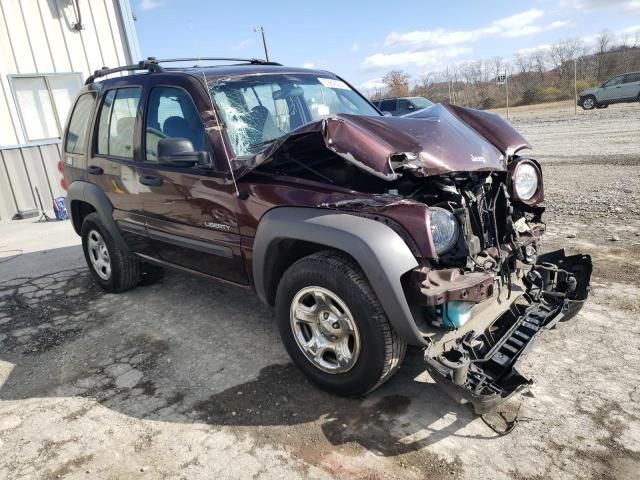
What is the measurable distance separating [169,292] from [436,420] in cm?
316

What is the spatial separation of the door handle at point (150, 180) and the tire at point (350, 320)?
1504 millimetres

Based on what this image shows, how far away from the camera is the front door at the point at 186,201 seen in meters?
3.41

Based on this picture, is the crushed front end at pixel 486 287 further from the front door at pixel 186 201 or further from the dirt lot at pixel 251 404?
the front door at pixel 186 201

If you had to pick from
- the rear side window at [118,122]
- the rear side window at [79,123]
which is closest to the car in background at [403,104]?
the rear side window at [79,123]

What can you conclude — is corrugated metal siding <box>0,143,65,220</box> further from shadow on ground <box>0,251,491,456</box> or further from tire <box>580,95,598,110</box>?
tire <box>580,95,598,110</box>

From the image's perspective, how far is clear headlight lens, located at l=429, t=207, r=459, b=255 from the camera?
8.70ft

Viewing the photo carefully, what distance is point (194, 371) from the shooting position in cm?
343

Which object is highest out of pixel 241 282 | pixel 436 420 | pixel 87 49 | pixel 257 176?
pixel 87 49

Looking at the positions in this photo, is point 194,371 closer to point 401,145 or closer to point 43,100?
point 401,145

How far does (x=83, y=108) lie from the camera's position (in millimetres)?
4918

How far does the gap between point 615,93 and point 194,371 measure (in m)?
26.4

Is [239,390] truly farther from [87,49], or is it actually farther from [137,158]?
[87,49]

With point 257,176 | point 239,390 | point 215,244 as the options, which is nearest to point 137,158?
point 215,244

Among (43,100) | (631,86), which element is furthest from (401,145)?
(631,86)
